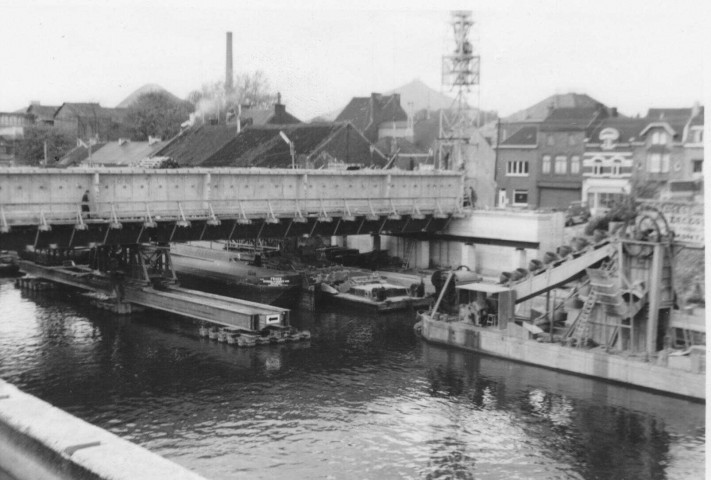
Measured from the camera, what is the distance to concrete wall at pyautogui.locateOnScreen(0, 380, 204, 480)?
21.5 m

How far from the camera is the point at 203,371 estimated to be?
124 feet

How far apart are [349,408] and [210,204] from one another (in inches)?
788

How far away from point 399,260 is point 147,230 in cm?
2432

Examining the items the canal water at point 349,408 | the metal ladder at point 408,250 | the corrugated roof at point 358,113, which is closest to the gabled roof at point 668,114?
the metal ladder at point 408,250

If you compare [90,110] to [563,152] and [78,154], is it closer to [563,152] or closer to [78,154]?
[78,154]

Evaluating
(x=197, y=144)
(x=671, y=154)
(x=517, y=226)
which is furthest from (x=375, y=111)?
(x=517, y=226)

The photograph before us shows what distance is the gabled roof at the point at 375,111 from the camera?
11306 cm

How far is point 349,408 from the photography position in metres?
32.5

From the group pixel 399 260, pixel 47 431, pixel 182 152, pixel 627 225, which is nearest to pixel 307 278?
pixel 399 260

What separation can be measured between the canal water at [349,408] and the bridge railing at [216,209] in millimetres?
6666

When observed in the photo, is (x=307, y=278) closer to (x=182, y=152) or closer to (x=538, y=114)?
(x=182, y=152)

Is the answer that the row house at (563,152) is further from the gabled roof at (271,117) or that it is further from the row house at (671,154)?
the gabled roof at (271,117)

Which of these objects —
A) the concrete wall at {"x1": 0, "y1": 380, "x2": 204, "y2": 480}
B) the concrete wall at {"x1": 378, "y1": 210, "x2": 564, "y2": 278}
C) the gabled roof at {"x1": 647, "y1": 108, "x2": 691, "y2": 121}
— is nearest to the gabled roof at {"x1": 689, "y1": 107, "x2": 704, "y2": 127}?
the gabled roof at {"x1": 647, "y1": 108, "x2": 691, "y2": 121}

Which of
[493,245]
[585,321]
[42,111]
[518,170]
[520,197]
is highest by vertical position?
[42,111]
